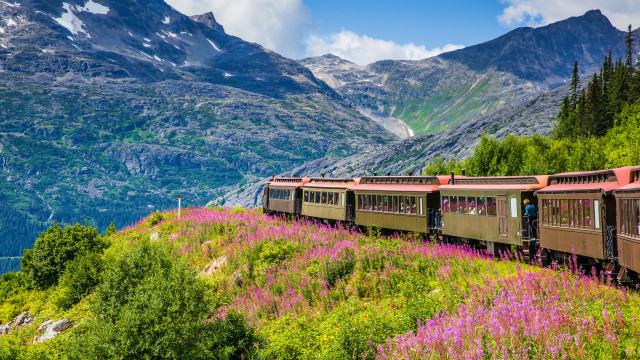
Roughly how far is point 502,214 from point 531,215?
123cm

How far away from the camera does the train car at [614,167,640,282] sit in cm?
1070

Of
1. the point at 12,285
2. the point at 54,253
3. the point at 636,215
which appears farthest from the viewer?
the point at 12,285

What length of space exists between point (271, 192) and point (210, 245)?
57.6 ft

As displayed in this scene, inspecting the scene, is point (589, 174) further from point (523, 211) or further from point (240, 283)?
point (240, 283)

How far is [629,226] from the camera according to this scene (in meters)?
11.2

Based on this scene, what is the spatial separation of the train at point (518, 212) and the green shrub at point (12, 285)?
1940 cm

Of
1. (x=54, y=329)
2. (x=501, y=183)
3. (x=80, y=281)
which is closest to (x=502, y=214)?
(x=501, y=183)

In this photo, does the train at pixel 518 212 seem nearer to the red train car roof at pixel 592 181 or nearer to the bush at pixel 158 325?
the red train car roof at pixel 592 181

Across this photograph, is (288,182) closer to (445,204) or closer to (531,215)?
(445,204)

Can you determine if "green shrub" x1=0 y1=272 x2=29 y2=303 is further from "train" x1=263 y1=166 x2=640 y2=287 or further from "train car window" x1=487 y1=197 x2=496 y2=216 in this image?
"train car window" x1=487 y1=197 x2=496 y2=216

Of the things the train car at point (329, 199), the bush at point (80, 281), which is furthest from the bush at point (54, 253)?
the train car at point (329, 199)

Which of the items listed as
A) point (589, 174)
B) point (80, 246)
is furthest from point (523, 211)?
point (80, 246)

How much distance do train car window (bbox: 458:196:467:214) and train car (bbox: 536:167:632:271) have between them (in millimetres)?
3654

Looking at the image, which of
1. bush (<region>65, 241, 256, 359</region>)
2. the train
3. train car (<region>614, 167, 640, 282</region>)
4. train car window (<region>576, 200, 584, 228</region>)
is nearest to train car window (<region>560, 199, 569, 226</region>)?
the train
